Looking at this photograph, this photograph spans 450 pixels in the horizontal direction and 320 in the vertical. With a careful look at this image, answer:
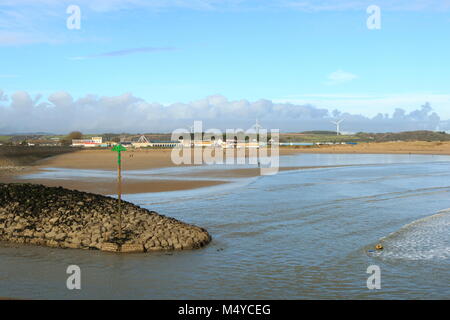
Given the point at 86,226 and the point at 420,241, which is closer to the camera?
the point at 86,226

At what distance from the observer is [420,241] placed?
14.8 meters

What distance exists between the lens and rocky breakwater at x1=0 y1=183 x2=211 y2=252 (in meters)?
13.2

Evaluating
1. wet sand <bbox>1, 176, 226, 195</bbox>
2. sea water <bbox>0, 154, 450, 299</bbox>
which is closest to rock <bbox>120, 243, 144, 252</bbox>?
sea water <bbox>0, 154, 450, 299</bbox>

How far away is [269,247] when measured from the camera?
1393 cm

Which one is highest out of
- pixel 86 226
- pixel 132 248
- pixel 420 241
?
pixel 86 226

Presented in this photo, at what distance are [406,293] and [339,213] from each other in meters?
10.2

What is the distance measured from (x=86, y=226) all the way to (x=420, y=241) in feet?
34.0

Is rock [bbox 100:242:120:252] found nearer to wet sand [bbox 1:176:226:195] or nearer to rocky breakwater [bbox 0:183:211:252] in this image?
rocky breakwater [bbox 0:183:211:252]

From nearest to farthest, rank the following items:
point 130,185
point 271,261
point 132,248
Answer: point 271,261
point 132,248
point 130,185

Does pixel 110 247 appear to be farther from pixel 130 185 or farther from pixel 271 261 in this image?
pixel 130 185

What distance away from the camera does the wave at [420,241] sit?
1316 centimetres

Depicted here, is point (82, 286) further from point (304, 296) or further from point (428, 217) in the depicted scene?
point (428, 217)

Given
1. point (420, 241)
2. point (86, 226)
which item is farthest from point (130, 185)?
point (420, 241)
